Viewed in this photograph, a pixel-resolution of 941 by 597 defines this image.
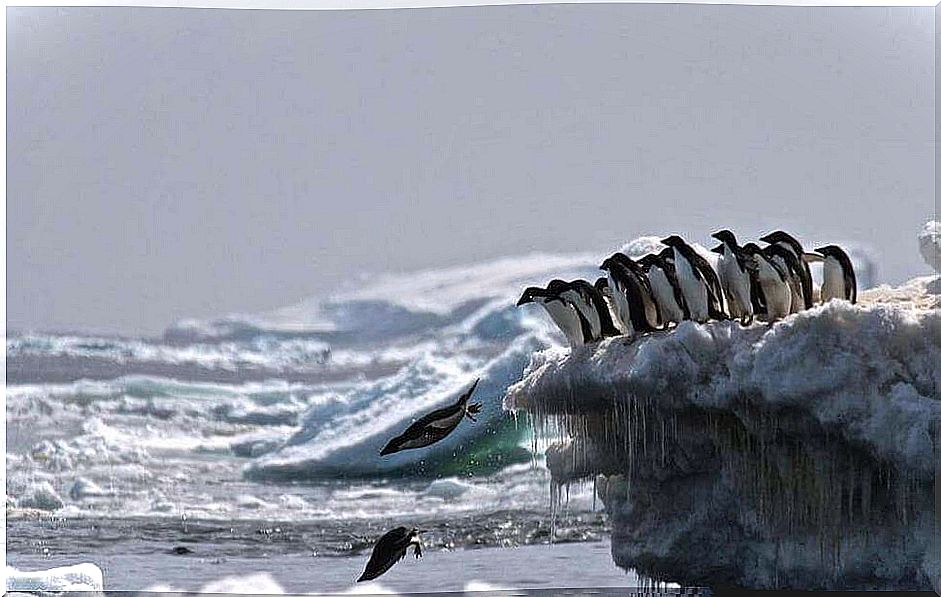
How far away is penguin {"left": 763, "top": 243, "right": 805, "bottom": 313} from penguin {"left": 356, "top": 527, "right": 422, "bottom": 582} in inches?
120

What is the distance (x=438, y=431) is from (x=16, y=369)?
2970 millimetres

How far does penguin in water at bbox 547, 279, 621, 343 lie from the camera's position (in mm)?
6762

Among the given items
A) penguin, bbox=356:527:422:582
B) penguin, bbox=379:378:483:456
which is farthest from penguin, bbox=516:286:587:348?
penguin, bbox=356:527:422:582

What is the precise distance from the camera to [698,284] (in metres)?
6.30

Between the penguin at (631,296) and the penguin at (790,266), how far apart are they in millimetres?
612

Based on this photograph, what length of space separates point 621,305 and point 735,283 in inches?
22.2

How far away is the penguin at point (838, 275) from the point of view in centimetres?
627

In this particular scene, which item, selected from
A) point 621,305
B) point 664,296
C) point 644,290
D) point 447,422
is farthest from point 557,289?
point 447,422

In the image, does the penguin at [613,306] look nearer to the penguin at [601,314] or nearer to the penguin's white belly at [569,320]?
the penguin at [601,314]

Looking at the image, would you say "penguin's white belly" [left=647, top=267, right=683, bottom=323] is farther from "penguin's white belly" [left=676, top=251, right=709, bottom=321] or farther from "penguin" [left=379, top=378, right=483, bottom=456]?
"penguin" [left=379, top=378, right=483, bottom=456]

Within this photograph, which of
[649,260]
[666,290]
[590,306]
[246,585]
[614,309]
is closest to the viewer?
[666,290]

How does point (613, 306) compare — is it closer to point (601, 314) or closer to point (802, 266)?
point (601, 314)

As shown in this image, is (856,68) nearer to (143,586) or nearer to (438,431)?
(438,431)

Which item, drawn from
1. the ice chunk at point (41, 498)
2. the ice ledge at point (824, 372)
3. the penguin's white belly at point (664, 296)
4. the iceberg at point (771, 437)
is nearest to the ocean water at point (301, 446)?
the ice chunk at point (41, 498)
